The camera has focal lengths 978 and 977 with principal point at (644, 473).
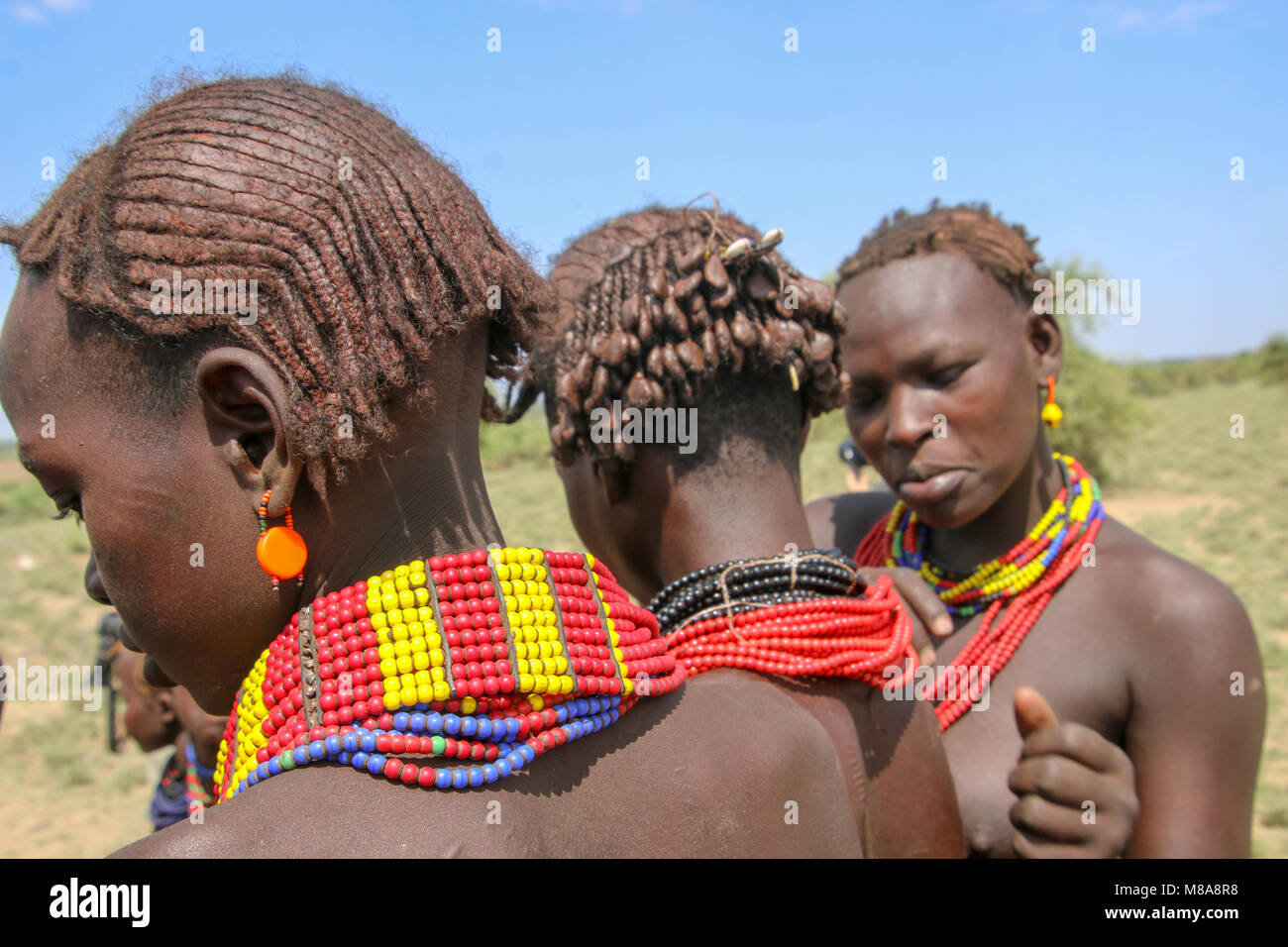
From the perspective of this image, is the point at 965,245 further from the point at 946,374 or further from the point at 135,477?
the point at 135,477

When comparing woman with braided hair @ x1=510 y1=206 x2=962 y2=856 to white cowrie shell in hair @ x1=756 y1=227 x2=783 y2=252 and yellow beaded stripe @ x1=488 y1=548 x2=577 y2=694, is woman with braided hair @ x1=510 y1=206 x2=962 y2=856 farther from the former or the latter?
yellow beaded stripe @ x1=488 y1=548 x2=577 y2=694

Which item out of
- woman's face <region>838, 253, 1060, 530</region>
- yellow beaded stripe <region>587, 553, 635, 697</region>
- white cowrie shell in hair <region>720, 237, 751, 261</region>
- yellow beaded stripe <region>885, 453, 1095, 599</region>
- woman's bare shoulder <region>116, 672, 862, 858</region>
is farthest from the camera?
yellow beaded stripe <region>885, 453, 1095, 599</region>

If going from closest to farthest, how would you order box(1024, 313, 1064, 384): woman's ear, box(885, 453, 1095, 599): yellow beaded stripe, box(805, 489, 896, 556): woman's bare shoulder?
1. box(885, 453, 1095, 599): yellow beaded stripe
2. box(1024, 313, 1064, 384): woman's ear
3. box(805, 489, 896, 556): woman's bare shoulder

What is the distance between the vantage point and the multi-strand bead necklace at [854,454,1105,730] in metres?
2.98

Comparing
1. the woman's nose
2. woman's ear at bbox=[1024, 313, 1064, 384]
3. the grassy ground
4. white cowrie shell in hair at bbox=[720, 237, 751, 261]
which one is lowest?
the grassy ground

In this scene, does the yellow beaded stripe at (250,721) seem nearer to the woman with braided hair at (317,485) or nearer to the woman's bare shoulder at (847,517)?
the woman with braided hair at (317,485)

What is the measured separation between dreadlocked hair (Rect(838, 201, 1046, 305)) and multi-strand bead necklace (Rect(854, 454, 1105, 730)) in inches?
25.9

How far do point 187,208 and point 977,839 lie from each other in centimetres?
236

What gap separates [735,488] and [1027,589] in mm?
1356

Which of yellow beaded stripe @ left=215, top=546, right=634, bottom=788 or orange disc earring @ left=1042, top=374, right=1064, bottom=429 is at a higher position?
orange disc earring @ left=1042, top=374, right=1064, bottom=429

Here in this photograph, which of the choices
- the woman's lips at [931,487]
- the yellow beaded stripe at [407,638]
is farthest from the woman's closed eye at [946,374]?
the yellow beaded stripe at [407,638]

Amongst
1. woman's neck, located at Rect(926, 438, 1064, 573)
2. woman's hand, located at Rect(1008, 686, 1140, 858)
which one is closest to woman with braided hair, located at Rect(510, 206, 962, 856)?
woman's hand, located at Rect(1008, 686, 1140, 858)

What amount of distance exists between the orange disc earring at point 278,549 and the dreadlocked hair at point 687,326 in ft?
2.82

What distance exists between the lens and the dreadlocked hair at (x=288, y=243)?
1.37 m
